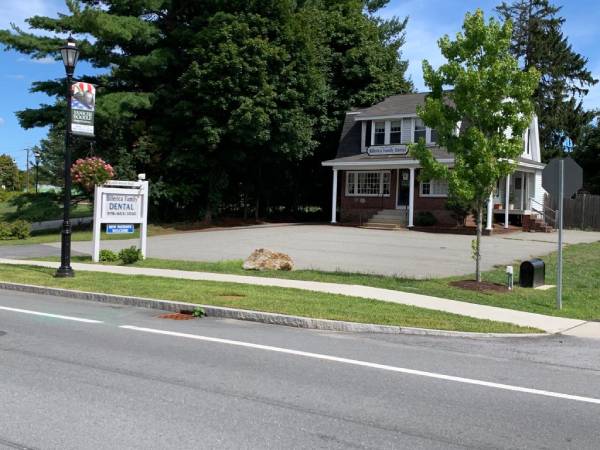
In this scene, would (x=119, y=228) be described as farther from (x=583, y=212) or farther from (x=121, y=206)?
(x=583, y=212)

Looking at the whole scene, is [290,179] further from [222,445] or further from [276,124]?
[222,445]

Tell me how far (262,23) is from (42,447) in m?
30.0

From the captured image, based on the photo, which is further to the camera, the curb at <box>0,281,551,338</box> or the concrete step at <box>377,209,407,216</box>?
the concrete step at <box>377,209,407,216</box>

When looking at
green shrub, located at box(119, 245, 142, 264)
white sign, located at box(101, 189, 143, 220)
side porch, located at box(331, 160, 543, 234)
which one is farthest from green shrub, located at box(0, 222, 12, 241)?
side porch, located at box(331, 160, 543, 234)

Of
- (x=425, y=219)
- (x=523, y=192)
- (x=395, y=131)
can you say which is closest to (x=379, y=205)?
(x=425, y=219)

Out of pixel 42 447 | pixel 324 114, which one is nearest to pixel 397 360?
pixel 42 447

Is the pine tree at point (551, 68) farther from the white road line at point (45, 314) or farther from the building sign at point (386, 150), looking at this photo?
the white road line at point (45, 314)

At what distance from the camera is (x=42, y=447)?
181 inches

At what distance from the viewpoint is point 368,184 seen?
35875 mm

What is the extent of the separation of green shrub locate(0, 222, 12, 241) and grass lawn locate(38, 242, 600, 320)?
1107cm

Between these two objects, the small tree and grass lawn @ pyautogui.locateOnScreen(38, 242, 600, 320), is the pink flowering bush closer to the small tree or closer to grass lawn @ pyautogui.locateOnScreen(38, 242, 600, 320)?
grass lawn @ pyautogui.locateOnScreen(38, 242, 600, 320)

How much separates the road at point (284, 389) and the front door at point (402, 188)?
2512 centimetres

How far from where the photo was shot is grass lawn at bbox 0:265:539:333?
395 inches

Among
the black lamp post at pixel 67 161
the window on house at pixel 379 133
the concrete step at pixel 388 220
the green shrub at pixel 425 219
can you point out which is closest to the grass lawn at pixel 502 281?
the black lamp post at pixel 67 161
